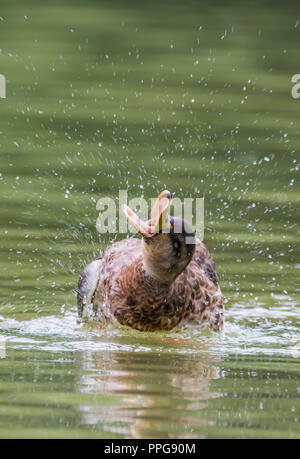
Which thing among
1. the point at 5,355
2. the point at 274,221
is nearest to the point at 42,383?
the point at 5,355

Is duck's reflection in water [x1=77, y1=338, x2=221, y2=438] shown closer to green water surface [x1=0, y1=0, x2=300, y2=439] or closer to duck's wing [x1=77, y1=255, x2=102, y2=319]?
green water surface [x1=0, y1=0, x2=300, y2=439]

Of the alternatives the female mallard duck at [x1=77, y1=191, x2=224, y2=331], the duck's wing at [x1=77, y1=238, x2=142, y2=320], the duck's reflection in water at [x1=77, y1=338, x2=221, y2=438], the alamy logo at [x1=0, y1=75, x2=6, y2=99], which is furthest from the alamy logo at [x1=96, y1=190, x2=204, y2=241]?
the alamy logo at [x1=0, y1=75, x2=6, y2=99]

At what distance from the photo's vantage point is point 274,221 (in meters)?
9.83

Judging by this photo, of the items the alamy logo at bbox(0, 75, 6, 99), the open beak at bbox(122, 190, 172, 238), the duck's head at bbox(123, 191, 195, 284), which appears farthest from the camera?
the alamy logo at bbox(0, 75, 6, 99)

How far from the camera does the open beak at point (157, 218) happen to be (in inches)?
270

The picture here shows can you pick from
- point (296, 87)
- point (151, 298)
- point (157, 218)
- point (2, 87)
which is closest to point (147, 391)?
point (157, 218)

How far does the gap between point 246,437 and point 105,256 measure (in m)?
3.45

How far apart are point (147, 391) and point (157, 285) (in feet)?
5.68

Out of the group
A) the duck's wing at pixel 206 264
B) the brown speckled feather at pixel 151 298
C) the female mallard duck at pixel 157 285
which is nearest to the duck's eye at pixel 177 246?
the female mallard duck at pixel 157 285

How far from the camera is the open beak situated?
6.86m

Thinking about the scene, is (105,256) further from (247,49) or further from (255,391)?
(247,49)

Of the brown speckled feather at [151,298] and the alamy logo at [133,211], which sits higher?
the alamy logo at [133,211]

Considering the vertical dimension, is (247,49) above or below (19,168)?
above

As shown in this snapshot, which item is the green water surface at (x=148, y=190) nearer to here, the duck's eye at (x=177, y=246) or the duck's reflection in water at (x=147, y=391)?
the duck's reflection in water at (x=147, y=391)
